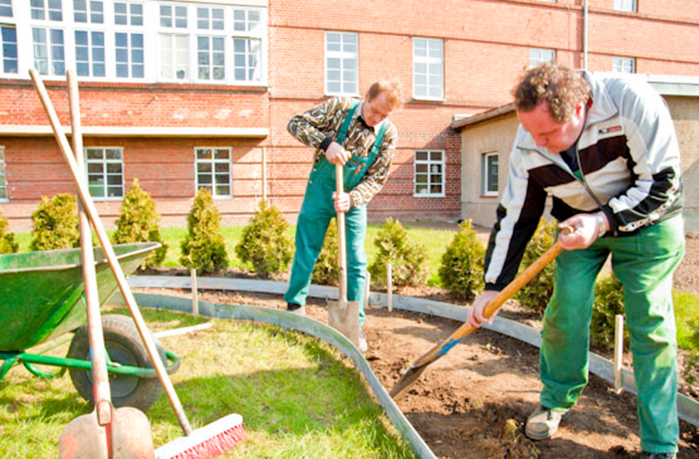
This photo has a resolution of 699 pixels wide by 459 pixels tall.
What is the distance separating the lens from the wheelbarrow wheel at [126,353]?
267 cm

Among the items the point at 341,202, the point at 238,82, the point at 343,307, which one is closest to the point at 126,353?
the point at 343,307

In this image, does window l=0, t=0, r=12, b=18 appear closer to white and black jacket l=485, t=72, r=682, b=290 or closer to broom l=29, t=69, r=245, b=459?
broom l=29, t=69, r=245, b=459

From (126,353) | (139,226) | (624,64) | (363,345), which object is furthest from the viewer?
(624,64)

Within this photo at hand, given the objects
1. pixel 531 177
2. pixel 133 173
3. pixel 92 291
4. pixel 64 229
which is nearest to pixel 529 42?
pixel 133 173

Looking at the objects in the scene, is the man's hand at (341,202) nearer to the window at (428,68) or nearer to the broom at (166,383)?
the broom at (166,383)

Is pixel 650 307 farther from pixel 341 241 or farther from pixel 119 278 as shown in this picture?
pixel 119 278

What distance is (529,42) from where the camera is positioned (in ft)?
54.4

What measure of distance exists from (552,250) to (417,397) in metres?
1.26

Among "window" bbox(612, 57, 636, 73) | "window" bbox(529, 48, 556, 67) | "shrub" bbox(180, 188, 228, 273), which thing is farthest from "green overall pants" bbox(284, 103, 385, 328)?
"window" bbox(612, 57, 636, 73)

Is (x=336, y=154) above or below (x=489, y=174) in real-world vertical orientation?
below

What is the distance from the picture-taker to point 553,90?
74.9 inches

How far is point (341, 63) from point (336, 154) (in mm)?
12066

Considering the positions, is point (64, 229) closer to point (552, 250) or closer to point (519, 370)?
point (519, 370)

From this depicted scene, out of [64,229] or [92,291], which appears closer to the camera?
[92,291]
